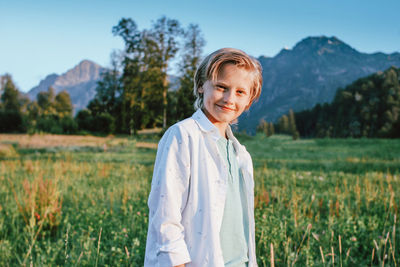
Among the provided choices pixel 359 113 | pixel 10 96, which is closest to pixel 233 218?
pixel 359 113

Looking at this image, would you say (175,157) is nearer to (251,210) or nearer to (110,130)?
(251,210)

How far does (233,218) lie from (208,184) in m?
0.25

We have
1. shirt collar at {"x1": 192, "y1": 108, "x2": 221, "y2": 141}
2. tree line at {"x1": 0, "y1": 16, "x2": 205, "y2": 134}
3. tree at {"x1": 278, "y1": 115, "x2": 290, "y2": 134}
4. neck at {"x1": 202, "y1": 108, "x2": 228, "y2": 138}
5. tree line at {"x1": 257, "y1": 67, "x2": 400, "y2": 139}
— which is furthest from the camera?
tree at {"x1": 278, "y1": 115, "x2": 290, "y2": 134}

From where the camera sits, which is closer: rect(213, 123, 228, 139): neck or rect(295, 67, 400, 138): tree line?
rect(213, 123, 228, 139): neck

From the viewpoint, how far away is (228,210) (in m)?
1.32

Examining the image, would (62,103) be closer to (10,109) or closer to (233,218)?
(10,109)

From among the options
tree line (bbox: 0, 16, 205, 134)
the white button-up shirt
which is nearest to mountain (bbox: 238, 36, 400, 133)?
tree line (bbox: 0, 16, 205, 134)

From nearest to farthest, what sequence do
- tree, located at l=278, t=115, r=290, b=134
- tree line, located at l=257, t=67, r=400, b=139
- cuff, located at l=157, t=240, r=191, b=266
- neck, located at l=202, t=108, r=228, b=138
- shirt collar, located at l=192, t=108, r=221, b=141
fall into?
cuff, located at l=157, t=240, r=191, b=266 < shirt collar, located at l=192, t=108, r=221, b=141 < neck, located at l=202, t=108, r=228, b=138 < tree line, located at l=257, t=67, r=400, b=139 < tree, located at l=278, t=115, r=290, b=134

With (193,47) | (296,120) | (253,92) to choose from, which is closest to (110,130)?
(193,47)

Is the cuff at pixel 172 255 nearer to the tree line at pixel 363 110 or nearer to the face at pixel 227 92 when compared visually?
the face at pixel 227 92

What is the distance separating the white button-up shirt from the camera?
1.09 meters

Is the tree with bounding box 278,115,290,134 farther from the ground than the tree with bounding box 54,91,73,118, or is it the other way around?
the tree with bounding box 54,91,73,118

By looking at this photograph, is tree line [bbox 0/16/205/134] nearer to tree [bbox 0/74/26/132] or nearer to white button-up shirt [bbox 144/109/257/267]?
tree [bbox 0/74/26/132]

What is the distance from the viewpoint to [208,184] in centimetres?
120
